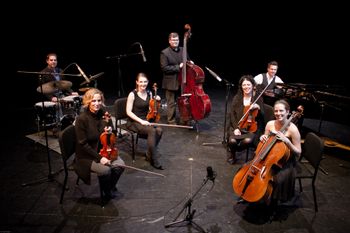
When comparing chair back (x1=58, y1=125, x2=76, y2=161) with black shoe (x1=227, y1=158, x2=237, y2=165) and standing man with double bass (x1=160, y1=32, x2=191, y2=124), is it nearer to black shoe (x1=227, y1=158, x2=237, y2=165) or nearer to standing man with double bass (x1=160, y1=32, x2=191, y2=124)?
black shoe (x1=227, y1=158, x2=237, y2=165)

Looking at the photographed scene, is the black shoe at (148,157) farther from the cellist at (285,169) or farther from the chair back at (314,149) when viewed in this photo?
the chair back at (314,149)

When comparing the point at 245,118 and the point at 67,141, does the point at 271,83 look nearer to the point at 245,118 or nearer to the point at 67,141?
the point at 245,118

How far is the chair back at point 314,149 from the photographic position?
315cm

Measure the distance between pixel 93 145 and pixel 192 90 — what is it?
7.44ft

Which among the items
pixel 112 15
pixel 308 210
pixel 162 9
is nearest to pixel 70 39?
pixel 112 15

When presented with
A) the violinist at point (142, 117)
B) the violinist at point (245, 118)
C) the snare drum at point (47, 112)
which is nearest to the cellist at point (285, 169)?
the violinist at point (245, 118)

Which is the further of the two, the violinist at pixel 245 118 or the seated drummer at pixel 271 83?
the seated drummer at pixel 271 83

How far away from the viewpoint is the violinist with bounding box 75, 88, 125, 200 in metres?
3.34

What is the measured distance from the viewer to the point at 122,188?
3836mm

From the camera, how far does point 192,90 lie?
525cm

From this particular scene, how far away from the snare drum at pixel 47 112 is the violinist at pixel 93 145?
1.93 m

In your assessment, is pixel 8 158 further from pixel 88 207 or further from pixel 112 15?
pixel 112 15

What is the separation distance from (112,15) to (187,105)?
5.96 m

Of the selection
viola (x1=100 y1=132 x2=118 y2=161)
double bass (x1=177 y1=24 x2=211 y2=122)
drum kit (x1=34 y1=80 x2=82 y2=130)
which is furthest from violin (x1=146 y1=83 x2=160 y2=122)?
drum kit (x1=34 y1=80 x2=82 y2=130)
